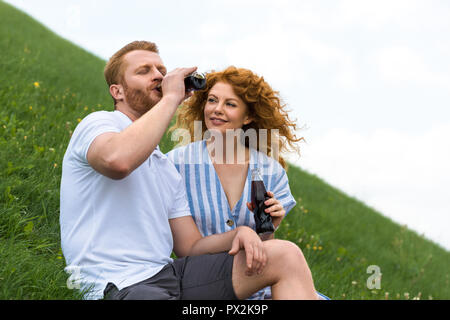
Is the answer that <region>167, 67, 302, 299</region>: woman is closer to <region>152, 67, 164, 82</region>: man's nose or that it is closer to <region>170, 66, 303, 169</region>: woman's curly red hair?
<region>170, 66, 303, 169</region>: woman's curly red hair

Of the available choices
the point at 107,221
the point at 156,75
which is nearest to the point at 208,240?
the point at 107,221

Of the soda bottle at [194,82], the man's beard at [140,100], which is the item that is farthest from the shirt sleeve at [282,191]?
the man's beard at [140,100]

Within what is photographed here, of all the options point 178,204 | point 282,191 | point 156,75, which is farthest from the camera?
point 282,191

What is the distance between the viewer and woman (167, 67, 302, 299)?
359cm

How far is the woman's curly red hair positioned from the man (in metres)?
1.22

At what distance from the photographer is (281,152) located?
448cm

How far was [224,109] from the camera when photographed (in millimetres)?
3982

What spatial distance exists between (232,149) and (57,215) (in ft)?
6.17

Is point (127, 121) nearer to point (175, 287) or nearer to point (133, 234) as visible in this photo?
point (133, 234)

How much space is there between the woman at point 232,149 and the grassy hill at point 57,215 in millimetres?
1186

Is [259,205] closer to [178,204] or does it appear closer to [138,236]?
[178,204]

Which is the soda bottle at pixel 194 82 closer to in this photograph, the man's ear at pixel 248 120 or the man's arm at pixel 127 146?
the man's arm at pixel 127 146
